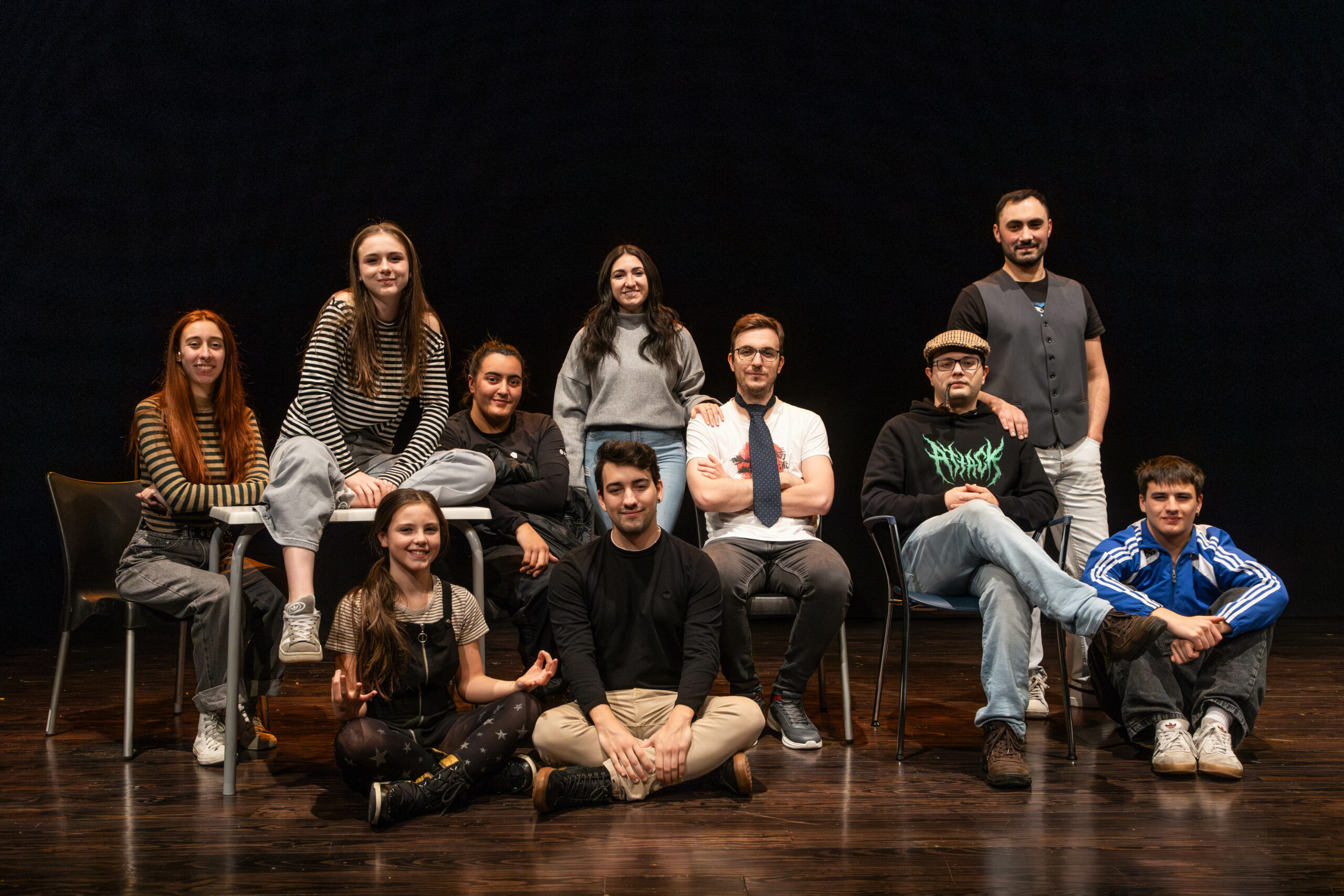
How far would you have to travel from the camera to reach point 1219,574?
9.13ft

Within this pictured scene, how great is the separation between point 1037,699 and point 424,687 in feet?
6.30

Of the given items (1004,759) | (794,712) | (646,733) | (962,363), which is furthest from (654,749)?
(962,363)

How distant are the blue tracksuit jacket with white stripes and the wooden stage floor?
17.0 inches

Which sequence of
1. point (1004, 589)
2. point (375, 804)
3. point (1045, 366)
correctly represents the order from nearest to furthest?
point (375, 804) → point (1004, 589) → point (1045, 366)

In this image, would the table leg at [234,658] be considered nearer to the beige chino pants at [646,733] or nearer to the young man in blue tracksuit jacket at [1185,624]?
the beige chino pants at [646,733]

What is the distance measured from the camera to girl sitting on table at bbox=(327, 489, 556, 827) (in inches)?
91.5

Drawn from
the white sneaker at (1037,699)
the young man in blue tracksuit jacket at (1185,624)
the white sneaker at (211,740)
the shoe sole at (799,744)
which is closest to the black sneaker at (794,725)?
the shoe sole at (799,744)

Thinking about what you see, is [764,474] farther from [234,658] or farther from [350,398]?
[234,658]

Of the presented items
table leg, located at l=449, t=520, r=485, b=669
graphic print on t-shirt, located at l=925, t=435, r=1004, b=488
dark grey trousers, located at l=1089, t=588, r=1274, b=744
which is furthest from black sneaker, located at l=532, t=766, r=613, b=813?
dark grey trousers, located at l=1089, t=588, r=1274, b=744

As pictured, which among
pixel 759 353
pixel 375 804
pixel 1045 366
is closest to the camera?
pixel 375 804

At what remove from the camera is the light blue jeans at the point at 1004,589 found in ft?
8.34

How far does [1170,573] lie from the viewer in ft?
9.31

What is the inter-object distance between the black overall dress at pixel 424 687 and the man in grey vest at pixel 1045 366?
1929mm

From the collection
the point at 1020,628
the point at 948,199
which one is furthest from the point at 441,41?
the point at 1020,628
